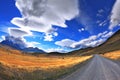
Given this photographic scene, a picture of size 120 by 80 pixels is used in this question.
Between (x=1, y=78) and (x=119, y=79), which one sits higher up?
(x=1, y=78)

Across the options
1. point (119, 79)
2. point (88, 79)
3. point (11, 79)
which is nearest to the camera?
point (119, 79)

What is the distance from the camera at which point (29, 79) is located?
70.1 feet

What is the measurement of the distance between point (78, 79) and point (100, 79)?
5.49 feet

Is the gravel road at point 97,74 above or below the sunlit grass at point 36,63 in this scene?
below

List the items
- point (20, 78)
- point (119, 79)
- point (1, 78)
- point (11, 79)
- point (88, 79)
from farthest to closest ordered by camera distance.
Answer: point (20, 78) → point (11, 79) → point (1, 78) → point (88, 79) → point (119, 79)

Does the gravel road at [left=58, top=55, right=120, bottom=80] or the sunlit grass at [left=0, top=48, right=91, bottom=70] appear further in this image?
the sunlit grass at [left=0, top=48, right=91, bottom=70]

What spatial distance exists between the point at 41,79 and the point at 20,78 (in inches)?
77.1

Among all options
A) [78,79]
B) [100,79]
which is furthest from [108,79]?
[78,79]

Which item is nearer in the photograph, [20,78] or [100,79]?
[100,79]

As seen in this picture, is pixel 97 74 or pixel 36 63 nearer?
pixel 97 74

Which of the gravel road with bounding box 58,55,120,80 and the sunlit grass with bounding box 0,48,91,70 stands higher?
the sunlit grass with bounding box 0,48,91,70

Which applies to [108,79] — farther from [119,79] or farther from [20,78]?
Answer: [20,78]

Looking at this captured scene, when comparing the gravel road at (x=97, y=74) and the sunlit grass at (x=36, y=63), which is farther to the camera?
the sunlit grass at (x=36, y=63)

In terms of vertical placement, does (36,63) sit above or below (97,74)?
above
